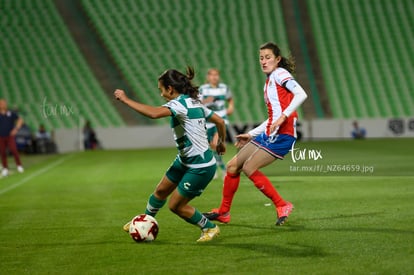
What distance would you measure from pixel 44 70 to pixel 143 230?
80.7ft

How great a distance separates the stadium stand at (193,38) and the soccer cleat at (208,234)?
2295 cm

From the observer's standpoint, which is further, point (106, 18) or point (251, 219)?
point (106, 18)

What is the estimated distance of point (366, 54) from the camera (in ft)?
111

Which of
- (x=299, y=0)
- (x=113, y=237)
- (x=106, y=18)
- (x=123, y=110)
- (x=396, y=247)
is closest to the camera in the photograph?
(x=396, y=247)

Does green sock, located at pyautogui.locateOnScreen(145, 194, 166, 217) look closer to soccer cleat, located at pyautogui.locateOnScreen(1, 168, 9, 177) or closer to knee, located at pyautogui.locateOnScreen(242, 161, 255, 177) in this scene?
knee, located at pyautogui.locateOnScreen(242, 161, 255, 177)

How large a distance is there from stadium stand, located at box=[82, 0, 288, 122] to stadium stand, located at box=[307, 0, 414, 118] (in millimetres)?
2289

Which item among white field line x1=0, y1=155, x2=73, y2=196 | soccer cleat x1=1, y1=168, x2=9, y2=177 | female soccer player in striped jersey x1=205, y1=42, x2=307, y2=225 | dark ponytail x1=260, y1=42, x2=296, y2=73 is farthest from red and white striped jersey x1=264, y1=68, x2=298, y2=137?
soccer cleat x1=1, y1=168, x2=9, y2=177

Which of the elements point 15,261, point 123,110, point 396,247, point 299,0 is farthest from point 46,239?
point 299,0

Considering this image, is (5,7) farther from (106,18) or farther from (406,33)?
(406,33)

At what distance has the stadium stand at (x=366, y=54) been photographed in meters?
32.0

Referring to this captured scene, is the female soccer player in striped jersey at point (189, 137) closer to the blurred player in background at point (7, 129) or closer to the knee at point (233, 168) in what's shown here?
the knee at point (233, 168)

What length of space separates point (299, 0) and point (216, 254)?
30.2 metres

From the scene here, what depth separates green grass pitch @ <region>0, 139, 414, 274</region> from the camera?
6355 millimetres

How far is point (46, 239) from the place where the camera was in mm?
8125
